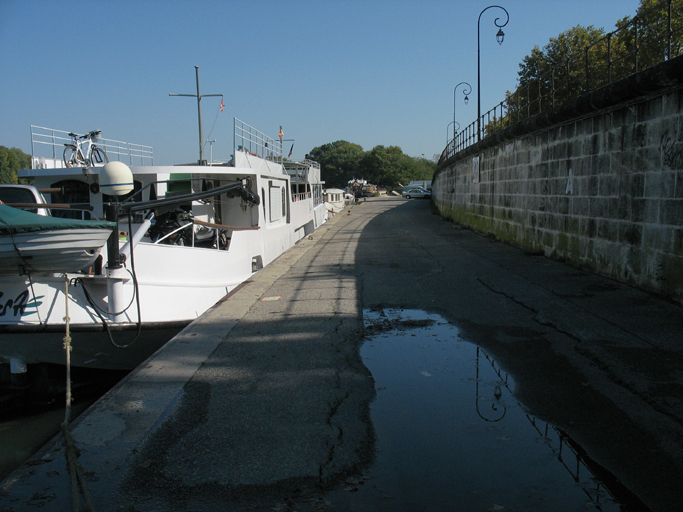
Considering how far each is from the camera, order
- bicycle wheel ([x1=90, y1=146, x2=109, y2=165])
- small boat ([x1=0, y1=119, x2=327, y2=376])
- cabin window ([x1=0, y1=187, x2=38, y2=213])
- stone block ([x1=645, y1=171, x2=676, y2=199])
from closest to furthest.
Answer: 1. small boat ([x1=0, y1=119, x2=327, y2=376])
2. stone block ([x1=645, y1=171, x2=676, y2=199])
3. cabin window ([x1=0, y1=187, x2=38, y2=213])
4. bicycle wheel ([x1=90, y1=146, x2=109, y2=165])

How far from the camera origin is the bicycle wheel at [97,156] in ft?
42.4

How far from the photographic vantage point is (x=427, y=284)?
9086mm

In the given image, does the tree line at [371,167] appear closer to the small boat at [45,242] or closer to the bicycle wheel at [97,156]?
the bicycle wheel at [97,156]

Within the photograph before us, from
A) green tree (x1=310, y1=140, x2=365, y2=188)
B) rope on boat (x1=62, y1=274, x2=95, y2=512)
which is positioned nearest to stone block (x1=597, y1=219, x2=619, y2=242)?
rope on boat (x1=62, y1=274, x2=95, y2=512)

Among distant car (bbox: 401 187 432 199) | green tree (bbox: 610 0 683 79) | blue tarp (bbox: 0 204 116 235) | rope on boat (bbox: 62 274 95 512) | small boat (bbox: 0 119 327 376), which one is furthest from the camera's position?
distant car (bbox: 401 187 432 199)

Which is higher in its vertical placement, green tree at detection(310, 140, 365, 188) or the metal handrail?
green tree at detection(310, 140, 365, 188)

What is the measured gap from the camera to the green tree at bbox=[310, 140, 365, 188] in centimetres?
11475

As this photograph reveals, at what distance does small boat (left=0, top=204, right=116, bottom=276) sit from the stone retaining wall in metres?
7.00

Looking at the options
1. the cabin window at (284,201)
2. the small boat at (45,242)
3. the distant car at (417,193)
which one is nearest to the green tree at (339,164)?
the distant car at (417,193)

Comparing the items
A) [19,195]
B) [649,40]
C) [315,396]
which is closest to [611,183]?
[649,40]

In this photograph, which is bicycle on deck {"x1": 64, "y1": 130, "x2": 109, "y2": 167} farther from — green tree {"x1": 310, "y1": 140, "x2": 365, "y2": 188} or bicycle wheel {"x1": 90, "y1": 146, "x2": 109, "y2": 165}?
green tree {"x1": 310, "y1": 140, "x2": 365, "y2": 188}

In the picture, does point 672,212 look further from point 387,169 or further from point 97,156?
point 387,169

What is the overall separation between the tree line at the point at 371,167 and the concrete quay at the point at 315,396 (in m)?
91.8

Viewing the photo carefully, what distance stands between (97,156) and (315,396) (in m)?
11.1
